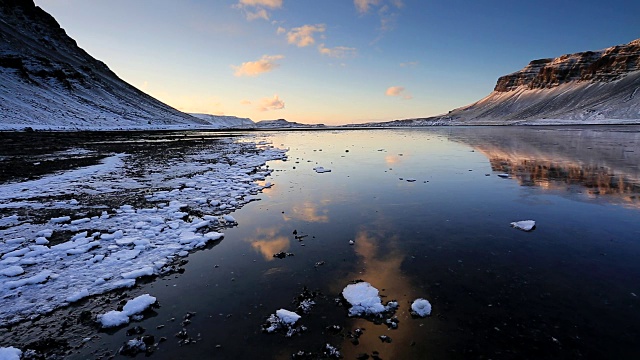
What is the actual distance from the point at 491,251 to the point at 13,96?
108225 millimetres

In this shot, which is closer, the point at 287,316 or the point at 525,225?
the point at 287,316

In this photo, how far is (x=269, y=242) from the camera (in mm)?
7738

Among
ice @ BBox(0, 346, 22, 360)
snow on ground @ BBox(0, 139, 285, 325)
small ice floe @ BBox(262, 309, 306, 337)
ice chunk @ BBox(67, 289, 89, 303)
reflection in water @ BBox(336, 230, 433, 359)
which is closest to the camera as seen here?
ice @ BBox(0, 346, 22, 360)

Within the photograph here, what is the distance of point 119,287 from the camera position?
5590mm

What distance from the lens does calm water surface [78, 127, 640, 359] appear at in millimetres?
4043

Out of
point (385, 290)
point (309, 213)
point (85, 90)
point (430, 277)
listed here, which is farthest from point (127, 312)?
point (85, 90)

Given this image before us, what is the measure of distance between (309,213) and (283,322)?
5749 mm

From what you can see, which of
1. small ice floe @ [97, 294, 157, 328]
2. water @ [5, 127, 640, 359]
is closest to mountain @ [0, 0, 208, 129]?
water @ [5, 127, 640, 359]

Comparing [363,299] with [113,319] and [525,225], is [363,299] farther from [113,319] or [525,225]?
[525,225]

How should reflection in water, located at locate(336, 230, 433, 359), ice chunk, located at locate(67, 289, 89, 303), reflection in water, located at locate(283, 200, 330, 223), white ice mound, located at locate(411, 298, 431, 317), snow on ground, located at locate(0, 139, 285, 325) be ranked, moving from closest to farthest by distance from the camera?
1. reflection in water, located at locate(336, 230, 433, 359)
2. white ice mound, located at locate(411, 298, 431, 317)
3. ice chunk, located at locate(67, 289, 89, 303)
4. snow on ground, located at locate(0, 139, 285, 325)
5. reflection in water, located at locate(283, 200, 330, 223)

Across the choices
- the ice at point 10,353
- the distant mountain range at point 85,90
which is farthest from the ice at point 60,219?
the distant mountain range at point 85,90

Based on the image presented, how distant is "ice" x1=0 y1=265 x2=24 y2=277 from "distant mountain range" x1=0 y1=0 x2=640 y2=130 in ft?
243

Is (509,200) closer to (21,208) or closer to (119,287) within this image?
(119,287)

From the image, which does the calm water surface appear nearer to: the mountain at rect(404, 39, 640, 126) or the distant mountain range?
the distant mountain range
